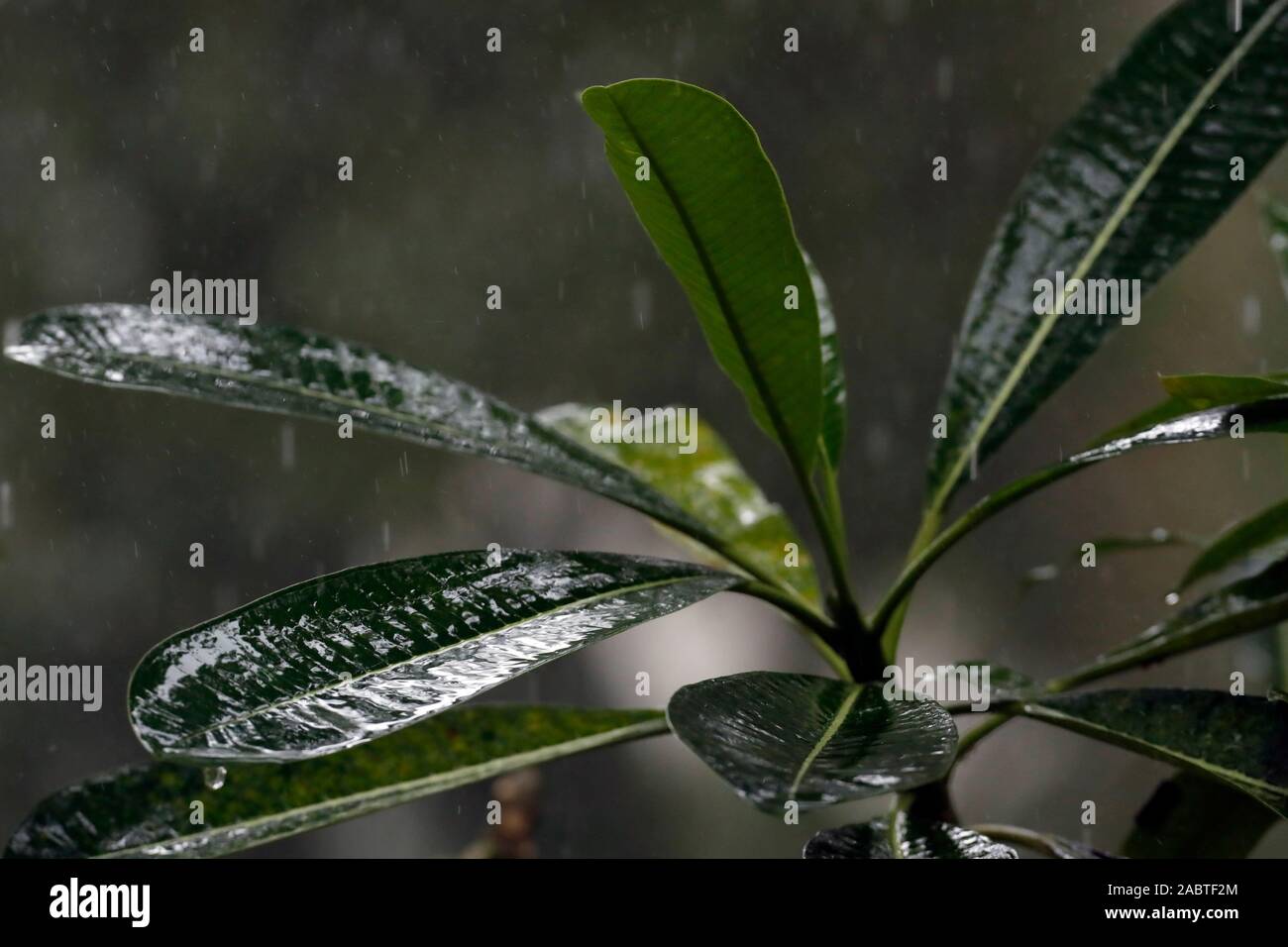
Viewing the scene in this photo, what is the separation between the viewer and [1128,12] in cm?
241

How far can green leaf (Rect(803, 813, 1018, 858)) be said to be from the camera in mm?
489

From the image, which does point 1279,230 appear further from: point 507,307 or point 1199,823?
point 507,307

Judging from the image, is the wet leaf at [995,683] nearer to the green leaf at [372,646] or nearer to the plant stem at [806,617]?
the plant stem at [806,617]

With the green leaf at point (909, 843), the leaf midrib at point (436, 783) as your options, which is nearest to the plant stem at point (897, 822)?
the green leaf at point (909, 843)

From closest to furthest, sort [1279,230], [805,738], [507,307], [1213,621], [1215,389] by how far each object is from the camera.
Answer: [805,738] < [1215,389] < [1213,621] < [1279,230] < [507,307]

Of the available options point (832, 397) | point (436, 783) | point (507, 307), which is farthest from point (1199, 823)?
point (507, 307)

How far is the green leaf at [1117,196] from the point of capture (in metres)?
0.69

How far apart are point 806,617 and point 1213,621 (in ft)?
0.76

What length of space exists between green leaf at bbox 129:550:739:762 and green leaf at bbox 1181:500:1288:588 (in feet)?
1.27

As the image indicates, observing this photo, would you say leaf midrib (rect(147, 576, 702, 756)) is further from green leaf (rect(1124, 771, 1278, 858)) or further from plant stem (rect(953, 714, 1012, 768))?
green leaf (rect(1124, 771, 1278, 858))

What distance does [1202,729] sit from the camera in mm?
529
